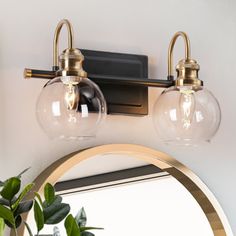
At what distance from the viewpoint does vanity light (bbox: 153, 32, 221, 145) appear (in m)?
1.36

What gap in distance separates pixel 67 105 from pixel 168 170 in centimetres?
36

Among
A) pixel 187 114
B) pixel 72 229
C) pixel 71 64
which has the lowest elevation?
pixel 72 229

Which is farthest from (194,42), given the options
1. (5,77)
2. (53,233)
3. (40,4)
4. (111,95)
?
(53,233)

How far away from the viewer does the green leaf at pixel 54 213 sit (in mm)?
1103

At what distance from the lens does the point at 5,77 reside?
135 cm

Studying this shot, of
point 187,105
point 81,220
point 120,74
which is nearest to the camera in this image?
point 81,220

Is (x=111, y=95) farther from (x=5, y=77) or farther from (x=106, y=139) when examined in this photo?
(x=5, y=77)

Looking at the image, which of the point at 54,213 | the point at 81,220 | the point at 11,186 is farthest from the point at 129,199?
the point at 11,186

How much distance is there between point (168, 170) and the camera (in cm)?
149

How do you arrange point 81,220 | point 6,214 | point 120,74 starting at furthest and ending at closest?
Result: point 120,74
point 81,220
point 6,214

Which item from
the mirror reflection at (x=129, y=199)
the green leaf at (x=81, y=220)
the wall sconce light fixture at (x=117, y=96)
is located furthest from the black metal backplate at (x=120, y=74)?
the green leaf at (x=81, y=220)

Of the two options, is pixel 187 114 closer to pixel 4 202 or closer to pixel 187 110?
pixel 187 110

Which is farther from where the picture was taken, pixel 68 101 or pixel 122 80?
pixel 122 80

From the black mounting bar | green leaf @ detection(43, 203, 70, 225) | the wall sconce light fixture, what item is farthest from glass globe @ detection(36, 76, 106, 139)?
green leaf @ detection(43, 203, 70, 225)
